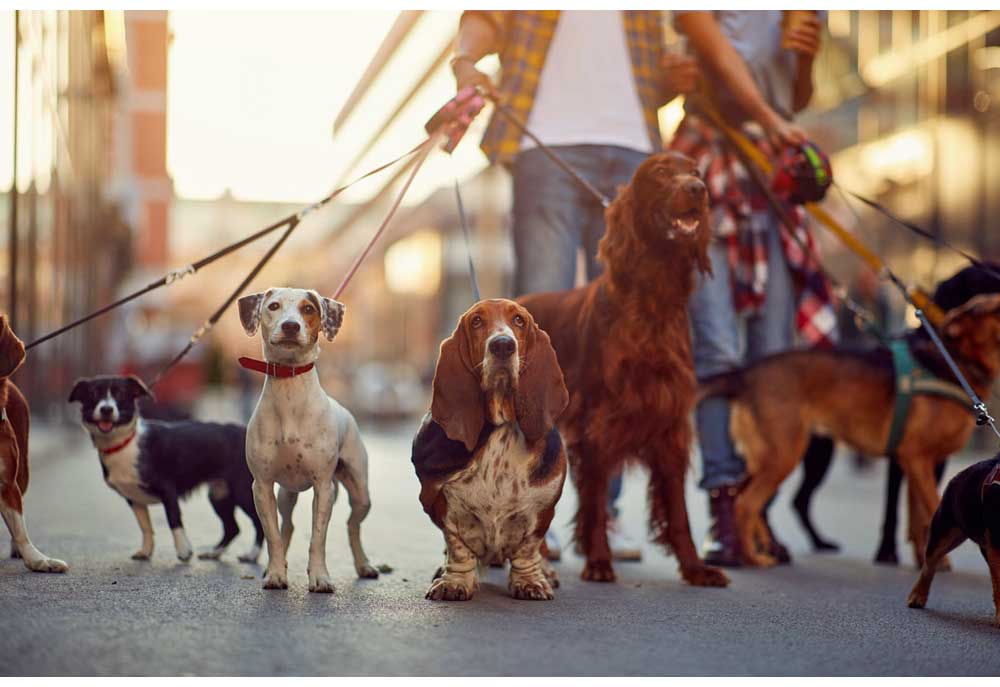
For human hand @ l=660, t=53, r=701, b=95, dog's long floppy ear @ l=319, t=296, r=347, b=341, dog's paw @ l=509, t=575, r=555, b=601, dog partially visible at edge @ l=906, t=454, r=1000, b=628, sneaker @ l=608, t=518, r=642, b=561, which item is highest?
human hand @ l=660, t=53, r=701, b=95

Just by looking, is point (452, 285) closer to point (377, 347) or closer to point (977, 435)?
point (377, 347)

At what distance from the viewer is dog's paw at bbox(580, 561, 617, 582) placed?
4262mm

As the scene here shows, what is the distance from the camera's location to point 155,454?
4.30 metres

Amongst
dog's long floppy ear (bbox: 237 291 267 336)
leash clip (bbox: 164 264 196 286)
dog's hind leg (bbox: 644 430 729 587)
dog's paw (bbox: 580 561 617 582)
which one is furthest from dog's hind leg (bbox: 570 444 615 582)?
leash clip (bbox: 164 264 196 286)

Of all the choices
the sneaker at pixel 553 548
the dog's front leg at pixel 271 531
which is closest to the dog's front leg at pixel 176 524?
the dog's front leg at pixel 271 531

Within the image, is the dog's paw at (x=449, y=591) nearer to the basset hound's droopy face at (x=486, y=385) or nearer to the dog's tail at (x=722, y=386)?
the basset hound's droopy face at (x=486, y=385)

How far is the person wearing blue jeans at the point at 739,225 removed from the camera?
17.1 ft

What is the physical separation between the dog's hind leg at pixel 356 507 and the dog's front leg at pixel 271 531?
264mm

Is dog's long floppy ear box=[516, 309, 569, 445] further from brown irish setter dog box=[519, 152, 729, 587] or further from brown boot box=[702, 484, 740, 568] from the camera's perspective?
brown boot box=[702, 484, 740, 568]

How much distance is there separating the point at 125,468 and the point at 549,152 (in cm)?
195

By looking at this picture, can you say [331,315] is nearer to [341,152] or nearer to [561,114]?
[561,114]

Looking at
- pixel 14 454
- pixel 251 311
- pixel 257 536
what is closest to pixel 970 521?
pixel 251 311

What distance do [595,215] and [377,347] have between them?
6714 cm

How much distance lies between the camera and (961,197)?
61.4 ft
